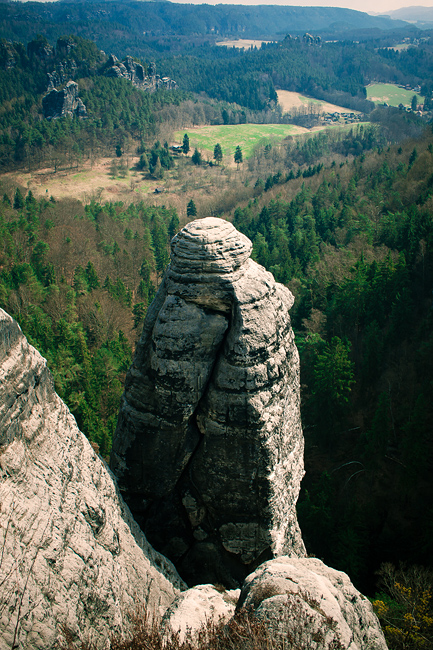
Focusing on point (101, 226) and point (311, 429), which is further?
point (101, 226)

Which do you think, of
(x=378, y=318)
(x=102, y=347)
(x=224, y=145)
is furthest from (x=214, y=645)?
(x=224, y=145)

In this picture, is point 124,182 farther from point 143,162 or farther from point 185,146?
point 185,146

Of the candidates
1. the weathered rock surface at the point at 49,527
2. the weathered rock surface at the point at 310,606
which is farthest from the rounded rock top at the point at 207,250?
the weathered rock surface at the point at 310,606

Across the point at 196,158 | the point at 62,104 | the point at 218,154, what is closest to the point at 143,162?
the point at 196,158

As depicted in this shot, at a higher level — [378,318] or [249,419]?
[249,419]

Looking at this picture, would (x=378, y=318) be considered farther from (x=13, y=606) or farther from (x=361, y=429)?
(x=13, y=606)

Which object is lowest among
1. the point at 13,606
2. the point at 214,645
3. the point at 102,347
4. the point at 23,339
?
the point at 102,347

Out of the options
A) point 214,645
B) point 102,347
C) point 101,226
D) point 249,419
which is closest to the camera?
point 214,645
